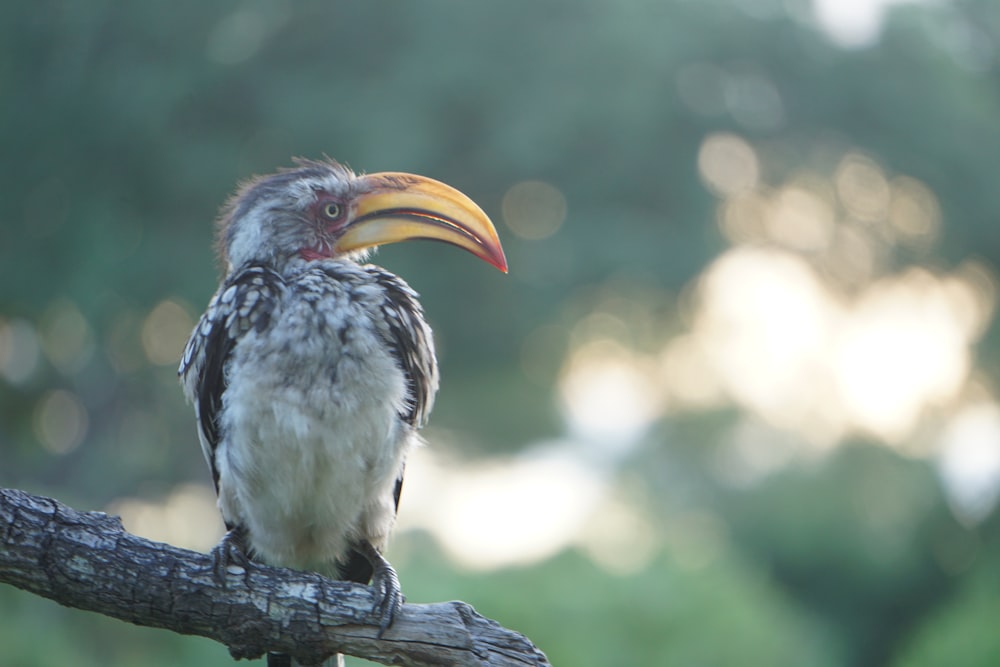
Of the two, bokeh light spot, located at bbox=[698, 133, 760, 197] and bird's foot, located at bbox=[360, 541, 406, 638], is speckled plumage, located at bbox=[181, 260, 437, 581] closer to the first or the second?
bird's foot, located at bbox=[360, 541, 406, 638]

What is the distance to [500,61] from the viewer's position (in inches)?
426

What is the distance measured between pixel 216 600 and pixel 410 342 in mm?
804

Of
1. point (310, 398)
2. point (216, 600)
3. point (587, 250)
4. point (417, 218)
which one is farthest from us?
point (587, 250)

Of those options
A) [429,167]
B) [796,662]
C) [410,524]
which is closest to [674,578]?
[796,662]

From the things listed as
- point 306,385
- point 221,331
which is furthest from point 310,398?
point 221,331

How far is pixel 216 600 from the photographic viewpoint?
258cm

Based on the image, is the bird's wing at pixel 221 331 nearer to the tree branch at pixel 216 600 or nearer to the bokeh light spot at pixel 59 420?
the tree branch at pixel 216 600

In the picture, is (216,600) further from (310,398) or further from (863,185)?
(863,185)

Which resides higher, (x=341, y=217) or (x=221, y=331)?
(x=341, y=217)

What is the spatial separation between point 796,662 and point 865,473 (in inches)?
79.9

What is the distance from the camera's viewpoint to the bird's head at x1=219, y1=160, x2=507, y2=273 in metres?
3.04

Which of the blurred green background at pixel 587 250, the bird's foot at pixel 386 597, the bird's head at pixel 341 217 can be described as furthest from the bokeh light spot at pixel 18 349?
the bird's foot at pixel 386 597

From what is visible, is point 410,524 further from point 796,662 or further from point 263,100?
point 263,100

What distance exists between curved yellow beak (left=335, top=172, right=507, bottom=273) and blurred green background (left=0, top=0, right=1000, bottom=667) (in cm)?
585
